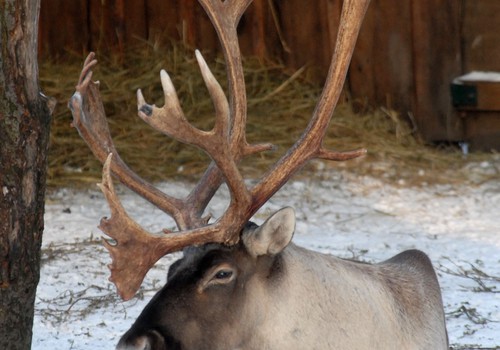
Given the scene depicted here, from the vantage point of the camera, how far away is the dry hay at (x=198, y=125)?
825cm

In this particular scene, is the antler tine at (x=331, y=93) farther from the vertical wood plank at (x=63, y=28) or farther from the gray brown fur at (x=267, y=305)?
the vertical wood plank at (x=63, y=28)

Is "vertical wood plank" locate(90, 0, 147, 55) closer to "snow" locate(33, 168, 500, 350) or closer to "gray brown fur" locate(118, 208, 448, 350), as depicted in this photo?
"snow" locate(33, 168, 500, 350)

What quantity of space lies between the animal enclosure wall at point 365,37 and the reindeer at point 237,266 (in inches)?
190

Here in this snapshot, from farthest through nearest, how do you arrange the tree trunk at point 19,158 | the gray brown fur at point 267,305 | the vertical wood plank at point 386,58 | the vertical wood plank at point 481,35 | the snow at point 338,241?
1. the vertical wood plank at point 386,58
2. the vertical wood plank at point 481,35
3. the snow at point 338,241
4. the tree trunk at point 19,158
5. the gray brown fur at point 267,305

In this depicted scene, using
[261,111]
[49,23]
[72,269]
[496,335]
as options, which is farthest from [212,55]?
[496,335]

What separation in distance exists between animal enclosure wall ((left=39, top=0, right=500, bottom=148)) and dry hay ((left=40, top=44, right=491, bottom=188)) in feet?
0.44

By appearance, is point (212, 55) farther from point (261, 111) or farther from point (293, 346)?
point (293, 346)

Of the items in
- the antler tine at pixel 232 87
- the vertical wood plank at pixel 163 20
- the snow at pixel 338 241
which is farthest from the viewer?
the vertical wood plank at pixel 163 20

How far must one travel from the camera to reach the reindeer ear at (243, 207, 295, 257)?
3.79 m

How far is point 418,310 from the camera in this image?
4.23 meters

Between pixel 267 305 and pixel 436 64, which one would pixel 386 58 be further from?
pixel 267 305

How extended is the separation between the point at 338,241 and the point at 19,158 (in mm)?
3016

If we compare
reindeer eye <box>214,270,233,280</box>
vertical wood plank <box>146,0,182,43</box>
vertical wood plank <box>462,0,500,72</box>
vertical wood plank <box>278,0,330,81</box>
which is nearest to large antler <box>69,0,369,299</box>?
reindeer eye <box>214,270,233,280</box>

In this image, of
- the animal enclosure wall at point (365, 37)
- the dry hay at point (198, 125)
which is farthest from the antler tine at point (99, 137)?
the animal enclosure wall at point (365, 37)
